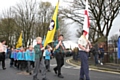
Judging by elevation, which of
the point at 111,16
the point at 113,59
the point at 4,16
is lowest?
the point at 113,59

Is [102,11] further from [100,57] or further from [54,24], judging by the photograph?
[54,24]

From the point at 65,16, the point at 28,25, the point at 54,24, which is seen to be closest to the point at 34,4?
the point at 28,25

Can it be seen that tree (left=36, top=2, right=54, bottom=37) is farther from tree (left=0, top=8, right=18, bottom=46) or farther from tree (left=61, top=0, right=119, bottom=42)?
tree (left=61, top=0, right=119, bottom=42)

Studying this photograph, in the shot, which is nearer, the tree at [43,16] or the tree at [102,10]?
the tree at [102,10]

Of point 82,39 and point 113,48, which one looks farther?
point 113,48

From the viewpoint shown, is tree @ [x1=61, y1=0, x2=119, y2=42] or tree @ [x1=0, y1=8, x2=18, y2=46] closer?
tree @ [x1=61, y1=0, x2=119, y2=42]

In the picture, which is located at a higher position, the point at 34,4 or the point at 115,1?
the point at 34,4

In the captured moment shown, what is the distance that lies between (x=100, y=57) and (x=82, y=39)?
10.4 meters

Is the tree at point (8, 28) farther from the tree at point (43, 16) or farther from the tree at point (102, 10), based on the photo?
the tree at point (102, 10)

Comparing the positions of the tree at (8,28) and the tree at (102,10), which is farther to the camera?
the tree at (8,28)

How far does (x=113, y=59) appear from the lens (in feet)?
61.8

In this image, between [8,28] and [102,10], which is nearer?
[102,10]

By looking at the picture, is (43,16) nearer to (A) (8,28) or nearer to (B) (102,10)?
(A) (8,28)

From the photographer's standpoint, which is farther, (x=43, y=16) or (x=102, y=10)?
(x=43, y=16)
